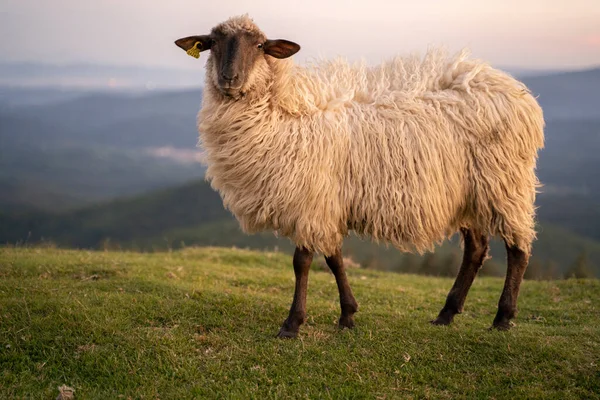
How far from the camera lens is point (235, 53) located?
259 inches

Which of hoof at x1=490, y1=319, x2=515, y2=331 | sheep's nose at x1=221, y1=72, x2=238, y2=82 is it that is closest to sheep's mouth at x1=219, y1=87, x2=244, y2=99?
sheep's nose at x1=221, y1=72, x2=238, y2=82

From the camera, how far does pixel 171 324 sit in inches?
282

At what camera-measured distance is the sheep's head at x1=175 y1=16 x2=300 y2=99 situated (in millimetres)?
6586

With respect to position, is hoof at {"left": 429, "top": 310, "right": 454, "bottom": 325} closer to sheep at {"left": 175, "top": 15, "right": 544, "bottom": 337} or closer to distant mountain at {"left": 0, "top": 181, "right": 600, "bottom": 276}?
sheep at {"left": 175, "top": 15, "right": 544, "bottom": 337}

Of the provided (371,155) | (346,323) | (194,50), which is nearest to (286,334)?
(346,323)

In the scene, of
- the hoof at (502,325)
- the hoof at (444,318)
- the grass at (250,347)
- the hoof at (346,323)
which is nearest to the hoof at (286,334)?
the grass at (250,347)

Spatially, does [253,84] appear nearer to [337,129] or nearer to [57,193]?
[337,129]

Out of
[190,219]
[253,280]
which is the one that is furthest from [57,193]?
[253,280]

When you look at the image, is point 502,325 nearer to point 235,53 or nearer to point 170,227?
point 235,53

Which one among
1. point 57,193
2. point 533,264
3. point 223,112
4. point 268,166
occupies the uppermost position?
point 223,112

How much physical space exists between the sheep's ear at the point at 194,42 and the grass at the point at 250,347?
3702 millimetres

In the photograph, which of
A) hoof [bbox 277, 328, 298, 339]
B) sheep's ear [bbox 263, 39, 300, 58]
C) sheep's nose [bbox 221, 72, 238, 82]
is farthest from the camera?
sheep's ear [bbox 263, 39, 300, 58]

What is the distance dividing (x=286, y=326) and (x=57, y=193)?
19802 cm

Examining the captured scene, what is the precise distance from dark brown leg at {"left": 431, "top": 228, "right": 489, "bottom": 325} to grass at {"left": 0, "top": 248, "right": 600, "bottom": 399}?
0.38 metres
